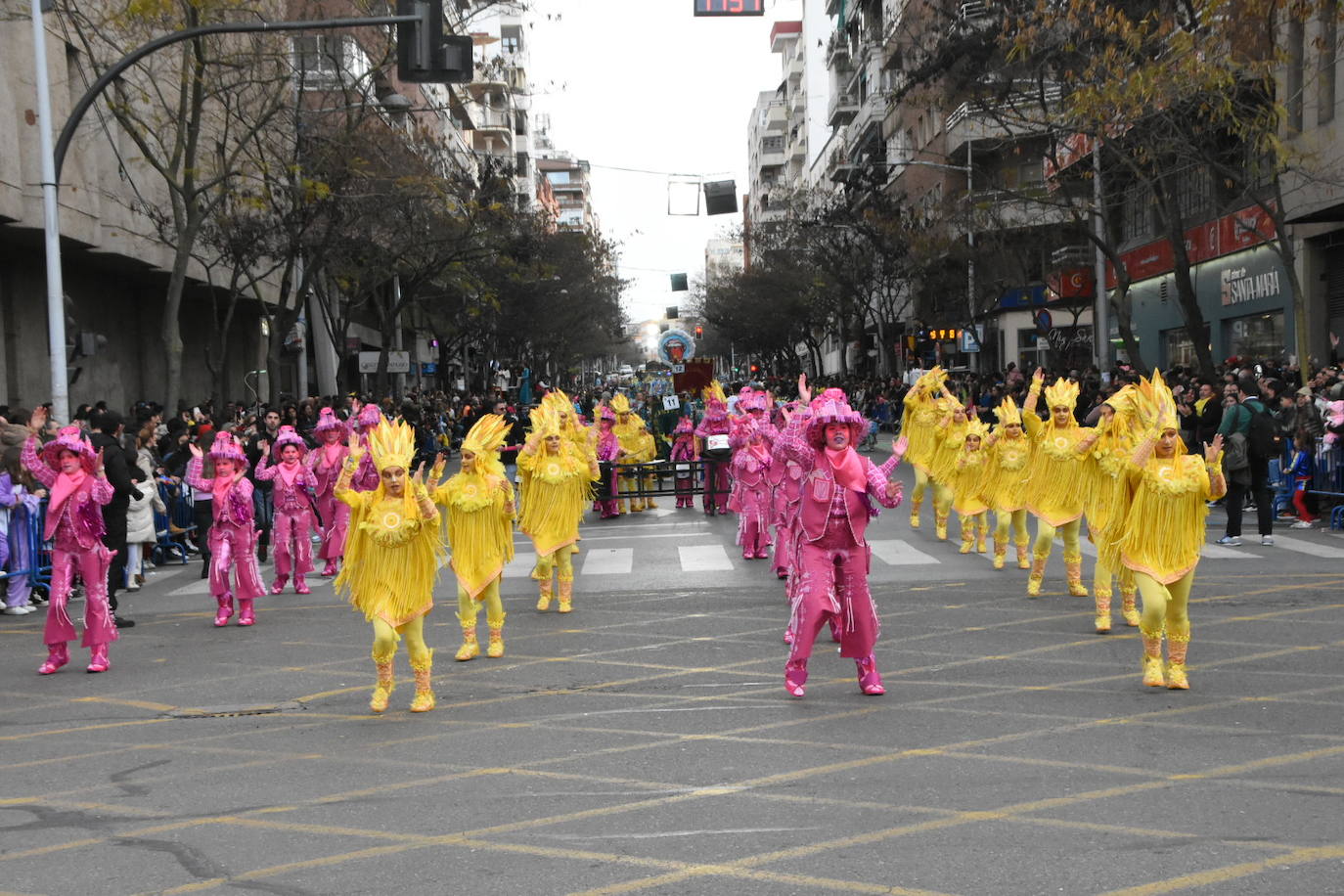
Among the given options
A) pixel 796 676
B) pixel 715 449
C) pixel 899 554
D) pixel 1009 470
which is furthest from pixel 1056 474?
pixel 715 449

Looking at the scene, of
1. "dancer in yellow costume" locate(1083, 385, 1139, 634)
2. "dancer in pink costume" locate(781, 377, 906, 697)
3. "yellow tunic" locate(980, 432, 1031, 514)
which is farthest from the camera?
"yellow tunic" locate(980, 432, 1031, 514)

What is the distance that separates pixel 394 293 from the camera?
52.8 m

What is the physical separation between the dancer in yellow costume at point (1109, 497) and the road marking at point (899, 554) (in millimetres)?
3899

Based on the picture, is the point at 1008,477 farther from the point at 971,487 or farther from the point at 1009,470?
the point at 971,487

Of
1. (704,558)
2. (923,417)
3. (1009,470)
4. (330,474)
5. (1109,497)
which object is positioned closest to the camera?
(1109,497)

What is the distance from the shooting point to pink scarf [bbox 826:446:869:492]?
348 inches

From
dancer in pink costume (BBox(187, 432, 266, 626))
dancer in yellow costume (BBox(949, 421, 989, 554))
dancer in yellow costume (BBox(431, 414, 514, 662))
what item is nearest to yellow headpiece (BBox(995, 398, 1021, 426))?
dancer in yellow costume (BBox(949, 421, 989, 554))

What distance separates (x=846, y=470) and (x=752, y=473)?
6450 mm

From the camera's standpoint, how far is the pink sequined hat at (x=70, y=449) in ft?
35.9

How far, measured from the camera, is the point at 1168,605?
8.91 meters

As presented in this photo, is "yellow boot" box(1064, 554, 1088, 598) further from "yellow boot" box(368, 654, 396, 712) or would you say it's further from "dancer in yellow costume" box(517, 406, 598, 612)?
"yellow boot" box(368, 654, 396, 712)

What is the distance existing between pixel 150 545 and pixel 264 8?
544 inches

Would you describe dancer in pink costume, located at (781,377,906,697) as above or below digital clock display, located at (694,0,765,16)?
below

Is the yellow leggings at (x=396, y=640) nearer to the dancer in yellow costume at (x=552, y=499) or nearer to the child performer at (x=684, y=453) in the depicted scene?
the dancer in yellow costume at (x=552, y=499)
